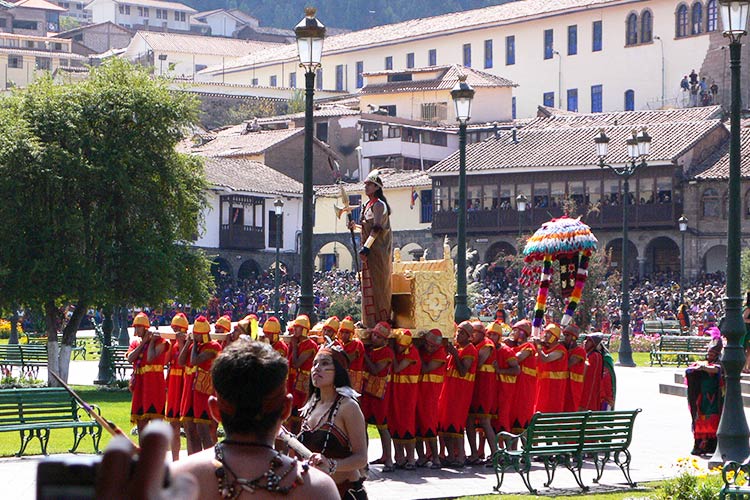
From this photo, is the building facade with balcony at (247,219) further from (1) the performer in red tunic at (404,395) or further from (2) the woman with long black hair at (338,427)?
(2) the woman with long black hair at (338,427)

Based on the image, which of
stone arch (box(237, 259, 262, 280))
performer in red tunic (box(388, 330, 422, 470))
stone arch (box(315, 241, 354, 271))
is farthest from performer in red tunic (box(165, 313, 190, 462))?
stone arch (box(315, 241, 354, 271))

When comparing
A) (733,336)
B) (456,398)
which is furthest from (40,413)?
(733,336)

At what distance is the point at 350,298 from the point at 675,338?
12972 millimetres

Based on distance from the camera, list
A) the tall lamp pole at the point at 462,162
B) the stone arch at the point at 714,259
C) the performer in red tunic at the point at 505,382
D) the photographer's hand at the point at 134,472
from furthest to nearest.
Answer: the stone arch at the point at 714,259 → the tall lamp pole at the point at 462,162 → the performer in red tunic at the point at 505,382 → the photographer's hand at the point at 134,472

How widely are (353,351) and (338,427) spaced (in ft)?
24.2

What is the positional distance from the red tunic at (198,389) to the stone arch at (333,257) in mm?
56509

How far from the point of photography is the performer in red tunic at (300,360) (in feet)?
48.0

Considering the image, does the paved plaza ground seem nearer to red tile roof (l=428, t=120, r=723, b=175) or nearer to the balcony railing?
the balcony railing

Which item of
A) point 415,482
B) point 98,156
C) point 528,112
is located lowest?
point 415,482

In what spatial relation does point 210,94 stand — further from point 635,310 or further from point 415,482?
point 415,482

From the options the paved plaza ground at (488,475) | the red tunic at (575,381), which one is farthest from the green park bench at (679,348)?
the red tunic at (575,381)

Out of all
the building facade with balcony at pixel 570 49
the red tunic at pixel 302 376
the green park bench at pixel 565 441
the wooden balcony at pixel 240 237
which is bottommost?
the green park bench at pixel 565 441

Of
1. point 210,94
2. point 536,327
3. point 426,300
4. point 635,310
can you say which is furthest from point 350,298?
point 210,94

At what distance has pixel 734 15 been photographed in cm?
1470
